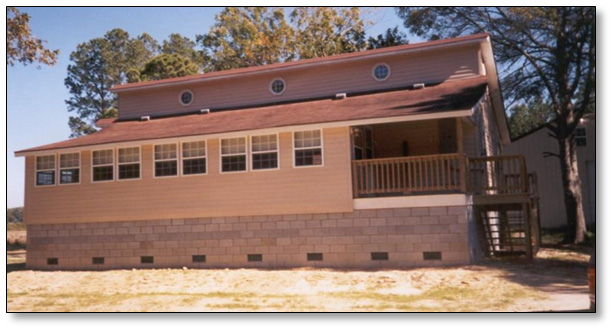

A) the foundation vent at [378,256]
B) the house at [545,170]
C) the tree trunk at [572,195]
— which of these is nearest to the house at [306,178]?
the foundation vent at [378,256]

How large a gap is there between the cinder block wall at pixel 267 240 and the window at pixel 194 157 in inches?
50.1

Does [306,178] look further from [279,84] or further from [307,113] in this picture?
[279,84]

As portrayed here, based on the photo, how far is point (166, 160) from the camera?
15.6 m

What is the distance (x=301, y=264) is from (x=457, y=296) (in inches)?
190

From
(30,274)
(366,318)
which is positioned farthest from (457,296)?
(30,274)

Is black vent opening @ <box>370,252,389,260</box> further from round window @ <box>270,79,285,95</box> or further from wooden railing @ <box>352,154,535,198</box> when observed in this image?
round window @ <box>270,79,285,95</box>

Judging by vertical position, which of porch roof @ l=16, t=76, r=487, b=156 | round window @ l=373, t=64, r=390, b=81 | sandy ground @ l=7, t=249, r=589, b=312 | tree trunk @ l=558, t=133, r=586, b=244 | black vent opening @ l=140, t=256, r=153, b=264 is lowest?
sandy ground @ l=7, t=249, r=589, b=312

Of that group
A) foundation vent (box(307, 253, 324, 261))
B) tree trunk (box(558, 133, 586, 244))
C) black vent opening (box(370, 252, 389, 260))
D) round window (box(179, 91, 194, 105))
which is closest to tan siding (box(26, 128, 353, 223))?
foundation vent (box(307, 253, 324, 261))

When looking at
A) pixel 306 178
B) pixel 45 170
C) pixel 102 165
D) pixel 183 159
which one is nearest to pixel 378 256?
pixel 306 178

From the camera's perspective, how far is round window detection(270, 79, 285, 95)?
18203 millimetres

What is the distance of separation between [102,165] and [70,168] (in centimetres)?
100

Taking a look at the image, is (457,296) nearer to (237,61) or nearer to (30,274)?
(30,274)

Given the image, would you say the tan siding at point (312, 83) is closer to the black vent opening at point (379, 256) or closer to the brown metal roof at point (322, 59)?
the brown metal roof at point (322, 59)

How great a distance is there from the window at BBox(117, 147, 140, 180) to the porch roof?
375 millimetres
